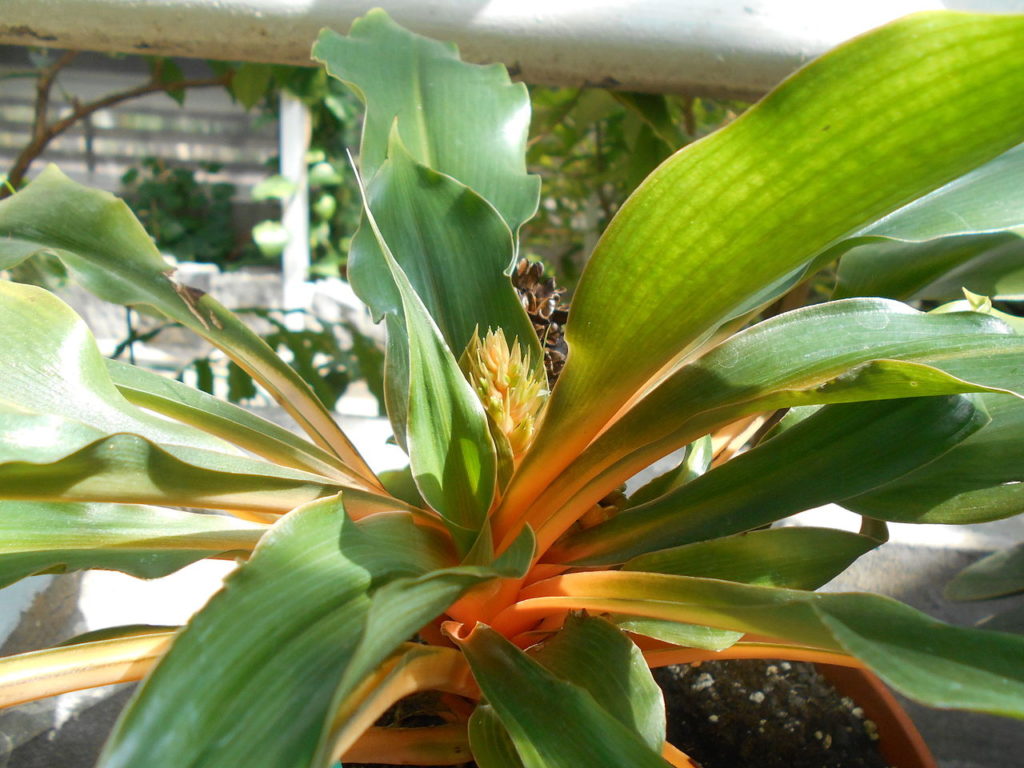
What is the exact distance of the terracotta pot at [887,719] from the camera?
1.75 feet

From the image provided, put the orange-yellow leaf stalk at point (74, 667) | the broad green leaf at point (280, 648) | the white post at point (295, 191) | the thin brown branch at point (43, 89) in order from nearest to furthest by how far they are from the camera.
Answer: the broad green leaf at point (280, 648) → the orange-yellow leaf stalk at point (74, 667) → the thin brown branch at point (43, 89) → the white post at point (295, 191)

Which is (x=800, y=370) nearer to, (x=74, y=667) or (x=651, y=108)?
(x=74, y=667)

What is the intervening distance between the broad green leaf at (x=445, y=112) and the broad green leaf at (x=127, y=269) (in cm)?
16

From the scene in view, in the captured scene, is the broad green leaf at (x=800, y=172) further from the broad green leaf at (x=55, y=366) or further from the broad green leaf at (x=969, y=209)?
the broad green leaf at (x=55, y=366)

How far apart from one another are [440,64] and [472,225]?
18cm

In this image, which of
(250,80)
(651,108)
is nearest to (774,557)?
(651,108)

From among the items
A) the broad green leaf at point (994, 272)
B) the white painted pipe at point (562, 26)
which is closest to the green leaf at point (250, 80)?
the white painted pipe at point (562, 26)

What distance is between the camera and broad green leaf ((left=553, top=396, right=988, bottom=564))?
0.42 meters

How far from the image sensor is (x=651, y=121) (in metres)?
0.84

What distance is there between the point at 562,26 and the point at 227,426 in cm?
48

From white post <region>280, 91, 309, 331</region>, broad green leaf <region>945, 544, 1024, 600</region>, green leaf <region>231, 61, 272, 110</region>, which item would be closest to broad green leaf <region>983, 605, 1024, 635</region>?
broad green leaf <region>945, 544, 1024, 600</region>

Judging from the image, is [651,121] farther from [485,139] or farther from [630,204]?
[630,204]

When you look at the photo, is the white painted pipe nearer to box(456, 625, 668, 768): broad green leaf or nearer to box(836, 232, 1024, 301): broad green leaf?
box(836, 232, 1024, 301): broad green leaf

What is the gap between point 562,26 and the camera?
73 centimetres
